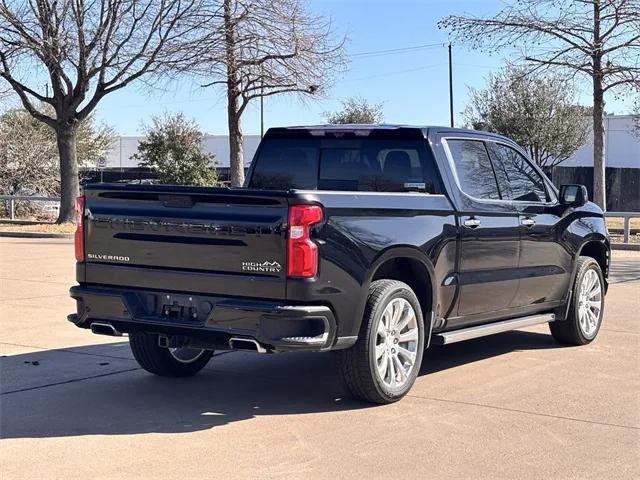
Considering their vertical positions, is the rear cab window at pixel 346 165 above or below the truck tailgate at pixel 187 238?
above

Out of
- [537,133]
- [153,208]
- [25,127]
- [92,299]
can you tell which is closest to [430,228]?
[153,208]

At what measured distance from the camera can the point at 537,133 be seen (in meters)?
38.6

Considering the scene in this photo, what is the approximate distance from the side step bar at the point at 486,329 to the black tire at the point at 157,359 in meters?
2.02

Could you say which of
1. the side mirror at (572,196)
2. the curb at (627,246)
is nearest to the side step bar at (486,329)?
the side mirror at (572,196)

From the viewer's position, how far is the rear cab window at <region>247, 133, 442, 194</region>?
7.37m

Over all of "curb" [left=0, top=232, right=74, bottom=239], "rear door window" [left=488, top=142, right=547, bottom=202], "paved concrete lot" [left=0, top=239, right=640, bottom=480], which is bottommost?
"paved concrete lot" [left=0, top=239, right=640, bottom=480]

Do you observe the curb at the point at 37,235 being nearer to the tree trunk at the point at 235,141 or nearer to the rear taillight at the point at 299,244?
the tree trunk at the point at 235,141

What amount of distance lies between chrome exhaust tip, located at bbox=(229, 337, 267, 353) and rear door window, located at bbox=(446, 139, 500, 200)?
8.01 ft

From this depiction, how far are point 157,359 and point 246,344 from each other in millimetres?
1669

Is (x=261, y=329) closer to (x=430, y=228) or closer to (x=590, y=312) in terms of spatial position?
(x=430, y=228)

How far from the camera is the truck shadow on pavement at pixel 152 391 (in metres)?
6.05

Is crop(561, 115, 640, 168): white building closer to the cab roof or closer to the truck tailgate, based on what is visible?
the cab roof

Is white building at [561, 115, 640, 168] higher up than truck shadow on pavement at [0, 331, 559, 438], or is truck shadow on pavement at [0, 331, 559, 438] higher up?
white building at [561, 115, 640, 168]

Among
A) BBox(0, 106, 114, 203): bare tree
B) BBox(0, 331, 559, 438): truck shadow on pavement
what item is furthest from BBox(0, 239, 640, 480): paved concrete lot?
BBox(0, 106, 114, 203): bare tree
